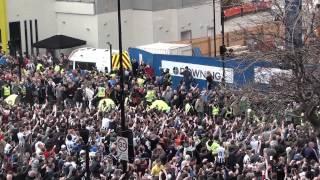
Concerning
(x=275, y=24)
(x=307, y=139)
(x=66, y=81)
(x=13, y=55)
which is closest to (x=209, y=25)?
(x=13, y=55)

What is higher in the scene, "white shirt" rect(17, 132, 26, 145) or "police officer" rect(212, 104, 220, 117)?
"police officer" rect(212, 104, 220, 117)

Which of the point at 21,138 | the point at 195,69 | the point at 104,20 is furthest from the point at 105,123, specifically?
the point at 104,20

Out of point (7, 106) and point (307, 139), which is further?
point (7, 106)

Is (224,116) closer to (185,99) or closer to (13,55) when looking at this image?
(185,99)

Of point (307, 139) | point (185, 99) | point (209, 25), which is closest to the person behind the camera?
point (307, 139)

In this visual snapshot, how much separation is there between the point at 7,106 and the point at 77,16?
19.9 metres

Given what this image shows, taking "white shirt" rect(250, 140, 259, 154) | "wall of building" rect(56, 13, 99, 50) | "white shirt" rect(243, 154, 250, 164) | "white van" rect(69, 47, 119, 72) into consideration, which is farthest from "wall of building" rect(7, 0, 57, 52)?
"white shirt" rect(243, 154, 250, 164)

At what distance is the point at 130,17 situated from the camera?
52.7 m

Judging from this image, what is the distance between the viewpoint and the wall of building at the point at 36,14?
173 ft

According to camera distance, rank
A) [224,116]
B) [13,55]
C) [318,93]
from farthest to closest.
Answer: [13,55] < [224,116] < [318,93]

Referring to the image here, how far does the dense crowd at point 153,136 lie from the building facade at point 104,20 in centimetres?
1563

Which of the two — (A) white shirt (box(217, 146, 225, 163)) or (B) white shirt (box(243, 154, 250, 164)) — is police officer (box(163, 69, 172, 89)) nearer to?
(A) white shirt (box(217, 146, 225, 163))

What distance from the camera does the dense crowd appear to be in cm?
2320

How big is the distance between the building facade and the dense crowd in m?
15.6
